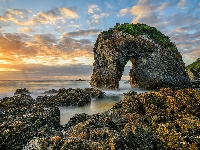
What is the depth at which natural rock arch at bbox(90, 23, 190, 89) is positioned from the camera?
1989 centimetres

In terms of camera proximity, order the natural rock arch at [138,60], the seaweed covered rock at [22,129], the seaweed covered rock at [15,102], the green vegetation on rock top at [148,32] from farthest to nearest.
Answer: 1. the green vegetation on rock top at [148,32]
2. the natural rock arch at [138,60]
3. the seaweed covered rock at [15,102]
4. the seaweed covered rock at [22,129]

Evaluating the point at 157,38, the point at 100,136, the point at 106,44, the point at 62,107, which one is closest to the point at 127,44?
the point at 106,44

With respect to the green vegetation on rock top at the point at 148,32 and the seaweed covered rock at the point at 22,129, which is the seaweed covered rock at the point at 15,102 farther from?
the green vegetation on rock top at the point at 148,32

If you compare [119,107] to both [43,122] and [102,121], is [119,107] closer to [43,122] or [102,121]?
[102,121]

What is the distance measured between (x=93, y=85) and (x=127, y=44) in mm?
5828

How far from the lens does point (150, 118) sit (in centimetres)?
612

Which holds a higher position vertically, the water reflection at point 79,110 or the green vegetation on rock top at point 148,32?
the green vegetation on rock top at point 148,32

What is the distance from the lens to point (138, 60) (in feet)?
67.9

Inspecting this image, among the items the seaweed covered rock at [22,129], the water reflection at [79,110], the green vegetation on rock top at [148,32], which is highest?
the green vegetation on rock top at [148,32]

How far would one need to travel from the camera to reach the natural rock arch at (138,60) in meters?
19.9

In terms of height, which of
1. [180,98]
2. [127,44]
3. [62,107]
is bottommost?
[62,107]

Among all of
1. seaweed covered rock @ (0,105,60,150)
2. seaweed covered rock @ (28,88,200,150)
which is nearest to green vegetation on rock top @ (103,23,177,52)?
seaweed covered rock @ (28,88,200,150)

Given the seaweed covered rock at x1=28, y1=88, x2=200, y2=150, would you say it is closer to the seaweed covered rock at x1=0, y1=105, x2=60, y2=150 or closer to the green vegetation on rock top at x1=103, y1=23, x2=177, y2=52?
the seaweed covered rock at x1=0, y1=105, x2=60, y2=150

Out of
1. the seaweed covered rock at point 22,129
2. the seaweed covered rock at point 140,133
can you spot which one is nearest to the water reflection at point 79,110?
the seaweed covered rock at point 22,129
